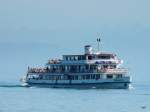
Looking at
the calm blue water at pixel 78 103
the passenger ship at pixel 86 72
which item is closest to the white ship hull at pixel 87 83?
the passenger ship at pixel 86 72

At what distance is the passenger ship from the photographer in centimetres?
15225

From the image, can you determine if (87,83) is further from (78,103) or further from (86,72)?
(78,103)

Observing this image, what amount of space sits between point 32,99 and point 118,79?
1415 inches

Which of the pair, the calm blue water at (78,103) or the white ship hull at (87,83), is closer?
the calm blue water at (78,103)

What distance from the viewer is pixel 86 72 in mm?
155375

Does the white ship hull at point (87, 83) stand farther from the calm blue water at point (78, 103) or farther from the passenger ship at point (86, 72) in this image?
the calm blue water at point (78, 103)

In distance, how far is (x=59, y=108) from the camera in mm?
99812

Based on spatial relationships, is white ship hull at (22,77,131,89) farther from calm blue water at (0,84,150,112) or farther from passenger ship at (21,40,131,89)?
calm blue water at (0,84,150,112)

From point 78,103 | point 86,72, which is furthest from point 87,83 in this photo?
point 78,103

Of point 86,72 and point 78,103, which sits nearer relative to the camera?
point 78,103

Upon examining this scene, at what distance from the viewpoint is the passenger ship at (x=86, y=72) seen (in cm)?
15225

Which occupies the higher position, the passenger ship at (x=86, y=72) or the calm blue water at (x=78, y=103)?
the passenger ship at (x=86, y=72)

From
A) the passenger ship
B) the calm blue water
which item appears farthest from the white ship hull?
the calm blue water

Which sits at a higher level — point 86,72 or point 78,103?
point 86,72
